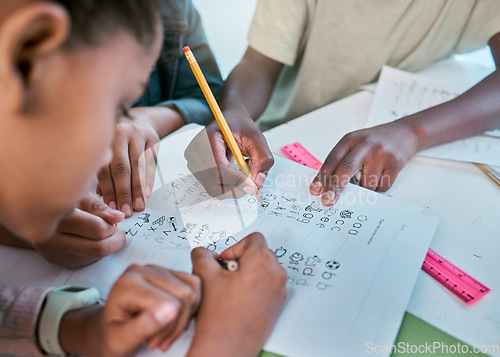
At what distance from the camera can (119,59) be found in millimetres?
284

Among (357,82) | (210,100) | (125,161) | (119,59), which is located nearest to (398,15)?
(357,82)

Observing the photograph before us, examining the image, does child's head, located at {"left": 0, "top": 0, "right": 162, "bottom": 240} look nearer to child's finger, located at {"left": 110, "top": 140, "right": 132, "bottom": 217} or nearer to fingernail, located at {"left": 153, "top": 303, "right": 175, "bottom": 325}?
fingernail, located at {"left": 153, "top": 303, "right": 175, "bottom": 325}

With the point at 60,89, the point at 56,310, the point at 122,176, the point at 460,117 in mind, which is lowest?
the point at 56,310

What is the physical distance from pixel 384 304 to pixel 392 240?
96mm

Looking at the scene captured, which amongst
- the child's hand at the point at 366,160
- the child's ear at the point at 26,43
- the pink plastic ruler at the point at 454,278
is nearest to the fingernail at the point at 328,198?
the child's hand at the point at 366,160

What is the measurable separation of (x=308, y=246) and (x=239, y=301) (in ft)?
0.43

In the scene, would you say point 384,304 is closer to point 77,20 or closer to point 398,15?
point 77,20

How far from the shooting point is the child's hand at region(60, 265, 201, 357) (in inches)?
13.8

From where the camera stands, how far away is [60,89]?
0.86ft

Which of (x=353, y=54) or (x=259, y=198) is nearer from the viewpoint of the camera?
(x=259, y=198)

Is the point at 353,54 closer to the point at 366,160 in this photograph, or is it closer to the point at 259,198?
the point at 366,160

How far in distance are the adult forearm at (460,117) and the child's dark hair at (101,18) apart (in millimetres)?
492

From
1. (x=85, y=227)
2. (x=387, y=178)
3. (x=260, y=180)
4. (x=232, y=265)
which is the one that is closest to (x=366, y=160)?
(x=387, y=178)

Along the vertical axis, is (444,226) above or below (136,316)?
above
